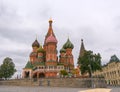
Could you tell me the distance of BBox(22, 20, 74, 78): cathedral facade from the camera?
86512 millimetres

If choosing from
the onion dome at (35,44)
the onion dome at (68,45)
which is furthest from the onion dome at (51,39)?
the onion dome at (35,44)

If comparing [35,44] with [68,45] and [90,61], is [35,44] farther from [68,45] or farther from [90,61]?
[90,61]

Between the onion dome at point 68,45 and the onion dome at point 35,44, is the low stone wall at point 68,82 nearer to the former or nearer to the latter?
the onion dome at point 35,44

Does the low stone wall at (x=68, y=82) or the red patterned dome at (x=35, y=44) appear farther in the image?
the red patterned dome at (x=35, y=44)

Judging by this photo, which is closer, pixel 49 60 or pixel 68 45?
pixel 49 60

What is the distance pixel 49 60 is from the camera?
87.0 meters

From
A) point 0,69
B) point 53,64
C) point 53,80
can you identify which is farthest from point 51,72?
point 0,69

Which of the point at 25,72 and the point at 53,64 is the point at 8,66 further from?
the point at 53,64

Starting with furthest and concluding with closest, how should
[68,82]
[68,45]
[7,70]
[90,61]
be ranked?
[68,45], [7,70], [90,61], [68,82]

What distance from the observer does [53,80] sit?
2692 inches

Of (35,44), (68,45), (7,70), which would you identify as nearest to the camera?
(7,70)

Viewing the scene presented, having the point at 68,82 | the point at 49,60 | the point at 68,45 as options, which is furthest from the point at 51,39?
the point at 68,82

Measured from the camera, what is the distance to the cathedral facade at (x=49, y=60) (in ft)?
284

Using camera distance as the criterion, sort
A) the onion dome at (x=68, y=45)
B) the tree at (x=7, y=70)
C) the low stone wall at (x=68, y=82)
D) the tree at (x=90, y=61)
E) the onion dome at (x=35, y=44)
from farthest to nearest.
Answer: the onion dome at (x=35, y=44), the onion dome at (x=68, y=45), the tree at (x=7, y=70), the tree at (x=90, y=61), the low stone wall at (x=68, y=82)
